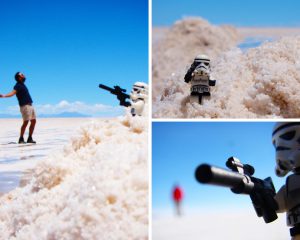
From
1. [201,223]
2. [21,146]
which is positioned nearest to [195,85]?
[201,223]

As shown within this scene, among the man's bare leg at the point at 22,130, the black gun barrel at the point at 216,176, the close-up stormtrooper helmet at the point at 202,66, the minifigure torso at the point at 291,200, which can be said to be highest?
the close-up stormtrooper helmet at the point at 202,66

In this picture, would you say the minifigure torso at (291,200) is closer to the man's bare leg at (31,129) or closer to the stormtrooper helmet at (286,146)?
the stormtrooper helmet at (286,146)

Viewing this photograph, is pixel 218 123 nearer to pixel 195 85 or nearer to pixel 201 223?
pixel 195 85

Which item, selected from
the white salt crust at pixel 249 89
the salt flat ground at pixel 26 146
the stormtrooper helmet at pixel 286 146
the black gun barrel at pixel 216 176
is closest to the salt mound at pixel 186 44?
the white salt crust at pixel 249 89

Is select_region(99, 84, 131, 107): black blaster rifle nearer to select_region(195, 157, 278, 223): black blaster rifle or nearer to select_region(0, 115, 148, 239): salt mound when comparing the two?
select_region(0, 115, 148, 239): salt mound

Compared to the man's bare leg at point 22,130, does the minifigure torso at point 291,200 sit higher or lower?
lower
